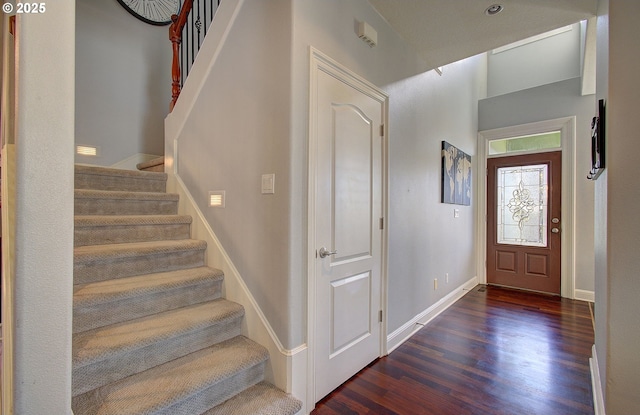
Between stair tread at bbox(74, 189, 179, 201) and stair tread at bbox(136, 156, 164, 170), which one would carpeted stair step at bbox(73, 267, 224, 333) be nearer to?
stair tread at bbox(74, 189, 179, 201)

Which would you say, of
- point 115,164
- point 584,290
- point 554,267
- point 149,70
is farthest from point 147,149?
point 584,290

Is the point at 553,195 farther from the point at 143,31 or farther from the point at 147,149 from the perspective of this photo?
the point at 143,31

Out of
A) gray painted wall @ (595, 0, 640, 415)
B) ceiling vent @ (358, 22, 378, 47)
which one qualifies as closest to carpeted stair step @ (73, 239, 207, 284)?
ceiling vent @ (358, 22, 378, 47)

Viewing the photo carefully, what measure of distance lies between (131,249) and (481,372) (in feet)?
8.61

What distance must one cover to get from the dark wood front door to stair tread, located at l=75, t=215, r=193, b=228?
15.1 feet

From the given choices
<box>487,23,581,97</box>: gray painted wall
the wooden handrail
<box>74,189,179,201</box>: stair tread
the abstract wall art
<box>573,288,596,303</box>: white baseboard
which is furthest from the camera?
<box>487,23,581,97</box>: gray painted wall

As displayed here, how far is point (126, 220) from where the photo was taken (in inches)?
82.6

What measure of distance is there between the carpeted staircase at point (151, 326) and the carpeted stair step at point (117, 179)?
0.01 m

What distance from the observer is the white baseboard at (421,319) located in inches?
100

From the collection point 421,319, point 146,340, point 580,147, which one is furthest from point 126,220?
point 580,147

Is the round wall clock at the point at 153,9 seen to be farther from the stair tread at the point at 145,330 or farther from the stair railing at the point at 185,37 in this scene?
the stair tread at the point at 145,330

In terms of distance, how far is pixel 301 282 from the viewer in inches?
67.9

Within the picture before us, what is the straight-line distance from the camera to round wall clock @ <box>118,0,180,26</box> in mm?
3369

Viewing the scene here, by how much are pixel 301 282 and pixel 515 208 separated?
4305 mm
